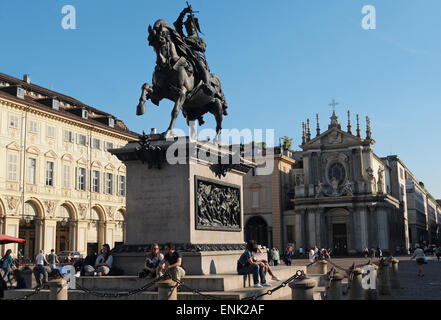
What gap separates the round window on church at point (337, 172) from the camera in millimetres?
76875

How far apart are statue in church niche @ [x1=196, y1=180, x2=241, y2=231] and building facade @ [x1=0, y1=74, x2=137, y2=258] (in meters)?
31.9

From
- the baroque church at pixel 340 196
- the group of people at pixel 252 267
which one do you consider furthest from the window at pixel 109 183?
the group of people at pixel 252 267

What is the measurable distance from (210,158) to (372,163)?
2629 inches

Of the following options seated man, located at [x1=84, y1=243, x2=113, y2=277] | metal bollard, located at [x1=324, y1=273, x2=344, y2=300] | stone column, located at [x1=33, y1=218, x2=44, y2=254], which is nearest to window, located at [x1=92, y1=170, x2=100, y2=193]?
stone column, located at [x1=33, y1=218, x2=44, y2=254]

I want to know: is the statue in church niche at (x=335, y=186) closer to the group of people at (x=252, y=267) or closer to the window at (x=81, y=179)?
the window at (x=81, y=179)

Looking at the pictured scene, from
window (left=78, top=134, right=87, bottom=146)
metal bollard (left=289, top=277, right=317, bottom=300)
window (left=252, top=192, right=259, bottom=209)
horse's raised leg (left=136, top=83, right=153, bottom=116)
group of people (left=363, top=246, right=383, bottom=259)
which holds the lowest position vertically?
group of people (left=363, top=246, right=383, bottom=259)

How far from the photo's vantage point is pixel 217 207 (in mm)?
14133

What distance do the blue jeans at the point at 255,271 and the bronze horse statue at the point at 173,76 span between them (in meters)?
3.62

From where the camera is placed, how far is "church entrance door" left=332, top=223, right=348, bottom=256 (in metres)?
75.4

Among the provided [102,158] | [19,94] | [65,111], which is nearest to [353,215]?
[102,158]

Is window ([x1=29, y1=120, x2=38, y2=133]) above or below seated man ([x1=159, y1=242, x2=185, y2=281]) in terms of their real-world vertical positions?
above

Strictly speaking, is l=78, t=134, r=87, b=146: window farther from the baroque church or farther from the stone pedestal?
the stone pedestal

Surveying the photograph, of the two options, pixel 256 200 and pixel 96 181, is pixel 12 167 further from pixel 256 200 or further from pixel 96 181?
pixel 256 200

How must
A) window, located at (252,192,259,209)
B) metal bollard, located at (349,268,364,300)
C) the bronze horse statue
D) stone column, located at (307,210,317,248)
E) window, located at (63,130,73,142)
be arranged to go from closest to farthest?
the bronze horse statue → metal bollard, located at (349,268,364,300) → window, located at (63,130,73,142) → stone column, located at (307,210,317,248) → window, located at (252,192,259,209)
